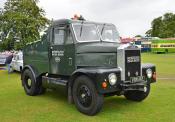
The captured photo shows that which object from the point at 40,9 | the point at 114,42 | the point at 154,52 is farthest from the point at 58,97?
the point at 154,52

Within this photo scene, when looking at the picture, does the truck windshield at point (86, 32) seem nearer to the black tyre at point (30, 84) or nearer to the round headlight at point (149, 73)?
the round headlight at point (149, 73)

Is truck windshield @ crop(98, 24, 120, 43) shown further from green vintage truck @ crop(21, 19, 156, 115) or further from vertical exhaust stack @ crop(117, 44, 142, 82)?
vertical exhaust stack @ crop(117, 44, 142, 82)

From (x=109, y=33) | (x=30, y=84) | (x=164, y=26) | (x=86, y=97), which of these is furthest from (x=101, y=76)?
(x=164, y=26)

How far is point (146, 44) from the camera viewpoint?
2616 inches

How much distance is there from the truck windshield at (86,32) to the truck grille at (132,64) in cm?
132

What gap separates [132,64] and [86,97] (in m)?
1.52

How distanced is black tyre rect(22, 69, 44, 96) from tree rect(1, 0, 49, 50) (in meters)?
14.6

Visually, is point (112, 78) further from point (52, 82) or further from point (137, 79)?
point (52, 82)

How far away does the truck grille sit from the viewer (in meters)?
8.05

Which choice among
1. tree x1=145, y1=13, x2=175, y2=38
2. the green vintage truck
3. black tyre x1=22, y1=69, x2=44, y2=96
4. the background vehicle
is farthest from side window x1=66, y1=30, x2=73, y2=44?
tree x1=145, y1=13, x2=175, y2=38

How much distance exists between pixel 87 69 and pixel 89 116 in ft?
3.98

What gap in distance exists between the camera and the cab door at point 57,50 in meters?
9.25

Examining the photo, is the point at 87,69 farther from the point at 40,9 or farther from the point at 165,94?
the point at 40,9

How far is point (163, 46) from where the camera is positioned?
55531mm
